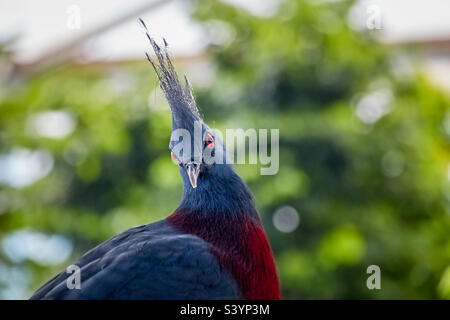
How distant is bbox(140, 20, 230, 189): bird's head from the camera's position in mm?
1908

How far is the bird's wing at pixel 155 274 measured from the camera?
5.60ft

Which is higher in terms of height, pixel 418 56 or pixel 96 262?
pixel 418 56

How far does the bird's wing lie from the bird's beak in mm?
176

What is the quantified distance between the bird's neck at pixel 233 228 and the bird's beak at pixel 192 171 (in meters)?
0.13

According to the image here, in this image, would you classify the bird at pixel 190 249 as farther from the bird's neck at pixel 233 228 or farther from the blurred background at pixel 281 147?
the blurred background at pixel 281 147

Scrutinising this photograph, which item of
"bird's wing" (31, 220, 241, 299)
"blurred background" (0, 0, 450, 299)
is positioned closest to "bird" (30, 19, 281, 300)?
"bird's wing" (31, 220, 241, 299)

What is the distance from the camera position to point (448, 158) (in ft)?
17.4

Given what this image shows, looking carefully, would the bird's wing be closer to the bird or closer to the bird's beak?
the bird

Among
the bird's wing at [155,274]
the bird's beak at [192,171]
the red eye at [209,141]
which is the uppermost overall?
the red eye at [209,141]

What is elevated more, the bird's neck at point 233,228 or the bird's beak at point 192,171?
the bird's beak at point 192,171

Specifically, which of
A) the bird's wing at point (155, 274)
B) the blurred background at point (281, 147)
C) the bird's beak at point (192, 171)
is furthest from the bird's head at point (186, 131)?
the blurred background at point (281, 147)
